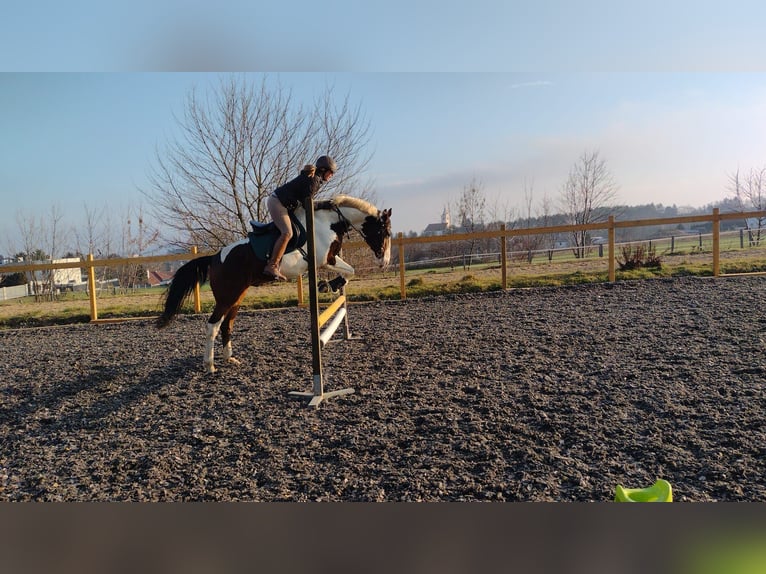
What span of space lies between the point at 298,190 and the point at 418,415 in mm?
2150

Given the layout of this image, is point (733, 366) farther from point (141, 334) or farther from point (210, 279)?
point (141, 334)

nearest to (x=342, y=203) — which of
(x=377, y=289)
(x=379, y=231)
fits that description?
(x=379, y=231)

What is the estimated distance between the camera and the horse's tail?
479 centimetres

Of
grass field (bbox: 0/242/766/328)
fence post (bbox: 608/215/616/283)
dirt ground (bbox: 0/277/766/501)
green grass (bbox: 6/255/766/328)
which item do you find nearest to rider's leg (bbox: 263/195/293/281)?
dirt ground (bbox: 0/277/766/501)

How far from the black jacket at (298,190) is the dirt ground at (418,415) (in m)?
1.51

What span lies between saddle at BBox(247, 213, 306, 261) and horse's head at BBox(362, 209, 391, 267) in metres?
0.61

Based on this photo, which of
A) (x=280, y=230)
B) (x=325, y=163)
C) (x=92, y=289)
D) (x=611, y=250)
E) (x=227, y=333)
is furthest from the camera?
(x=611, y=250)

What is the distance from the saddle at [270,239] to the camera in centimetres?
435

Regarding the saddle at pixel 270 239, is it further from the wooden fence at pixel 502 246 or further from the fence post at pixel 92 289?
the fence post at pixel 92 289

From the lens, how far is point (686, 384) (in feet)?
10.9

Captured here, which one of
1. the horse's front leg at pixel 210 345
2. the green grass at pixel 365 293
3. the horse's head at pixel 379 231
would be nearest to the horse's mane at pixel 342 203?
the horse's head at pixel 379 231

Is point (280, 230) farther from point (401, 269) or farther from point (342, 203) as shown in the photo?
point (401, 269)

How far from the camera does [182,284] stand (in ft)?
15.9

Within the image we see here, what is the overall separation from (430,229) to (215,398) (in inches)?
301
